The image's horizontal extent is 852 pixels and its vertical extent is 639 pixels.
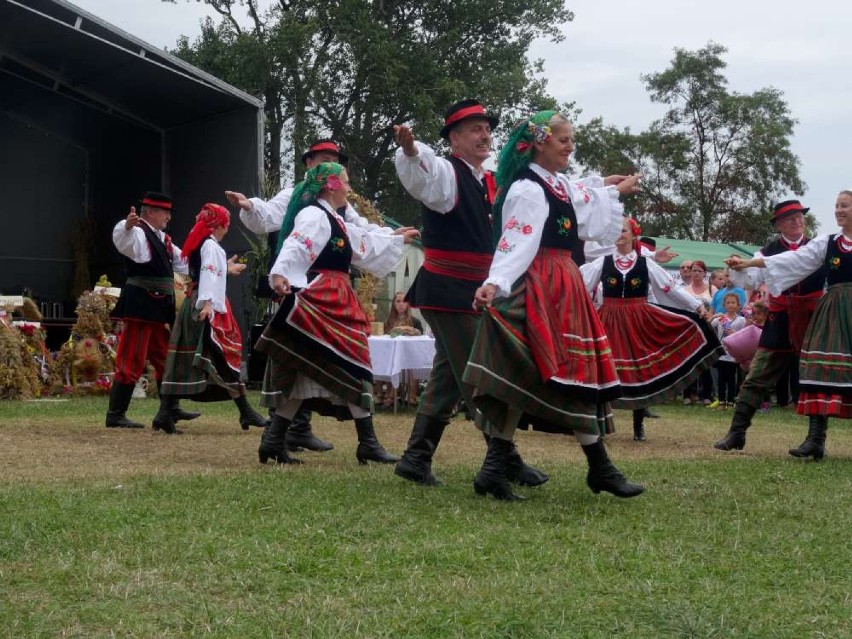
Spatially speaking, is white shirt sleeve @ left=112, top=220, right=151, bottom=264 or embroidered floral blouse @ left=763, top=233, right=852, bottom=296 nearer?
embroidered floral blouse @ left=763, top=233, right=852, bottom=296

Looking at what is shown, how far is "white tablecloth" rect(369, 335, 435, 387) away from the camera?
34.2 ft

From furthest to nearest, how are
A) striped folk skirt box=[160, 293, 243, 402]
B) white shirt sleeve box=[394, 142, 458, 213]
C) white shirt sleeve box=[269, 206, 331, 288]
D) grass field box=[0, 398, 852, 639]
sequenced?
striped folk skirt box=[160, 293, 243, 402] → white shirt sleeve box=[269, 206, 331, 288] → white shirt sleeve box=[394, 142, 458, 213] → grass field box=[0, 398, 852, 639]

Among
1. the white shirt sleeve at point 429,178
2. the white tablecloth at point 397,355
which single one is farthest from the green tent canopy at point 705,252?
the white shirt sleeve at point 429,178

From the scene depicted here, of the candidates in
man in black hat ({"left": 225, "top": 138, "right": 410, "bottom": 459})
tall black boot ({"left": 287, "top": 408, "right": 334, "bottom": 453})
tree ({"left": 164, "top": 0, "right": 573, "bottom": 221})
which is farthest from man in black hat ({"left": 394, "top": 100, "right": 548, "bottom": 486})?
tree ({"left": 164, "top": 0, "right": 573, "bottom": 221})

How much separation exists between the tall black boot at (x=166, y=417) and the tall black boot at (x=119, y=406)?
311 mm

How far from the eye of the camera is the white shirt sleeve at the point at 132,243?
8203 millimetres

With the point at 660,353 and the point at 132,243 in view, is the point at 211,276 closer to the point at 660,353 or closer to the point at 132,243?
the point at 132,243

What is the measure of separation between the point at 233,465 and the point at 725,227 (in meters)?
27.5

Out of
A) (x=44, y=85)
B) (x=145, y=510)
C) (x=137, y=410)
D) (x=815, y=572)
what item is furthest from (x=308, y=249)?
(x=44, y=85)

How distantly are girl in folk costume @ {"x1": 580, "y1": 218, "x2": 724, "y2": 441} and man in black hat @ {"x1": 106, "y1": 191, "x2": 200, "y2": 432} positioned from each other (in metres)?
3.24

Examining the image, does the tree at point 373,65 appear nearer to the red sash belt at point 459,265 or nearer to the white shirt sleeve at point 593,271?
the white shirt sleeve at point 593,271

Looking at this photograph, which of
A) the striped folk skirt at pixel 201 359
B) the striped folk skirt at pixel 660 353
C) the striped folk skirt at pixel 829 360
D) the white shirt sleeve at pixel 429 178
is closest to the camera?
the white shirt sleeve at pixel 429 178

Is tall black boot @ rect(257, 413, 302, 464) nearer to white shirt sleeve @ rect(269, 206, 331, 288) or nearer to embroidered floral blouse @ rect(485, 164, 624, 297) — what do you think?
white shirt sleeve @ rect(269, 206, 331, 288)

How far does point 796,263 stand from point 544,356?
2.99 meters
